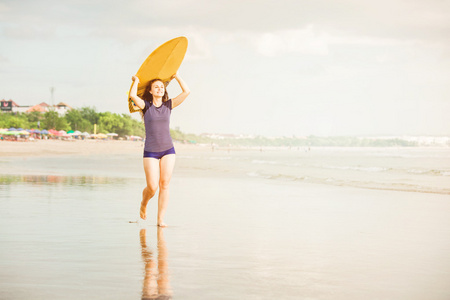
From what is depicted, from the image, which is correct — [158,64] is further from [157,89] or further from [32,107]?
[32,107]

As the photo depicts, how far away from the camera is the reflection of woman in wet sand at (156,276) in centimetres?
372

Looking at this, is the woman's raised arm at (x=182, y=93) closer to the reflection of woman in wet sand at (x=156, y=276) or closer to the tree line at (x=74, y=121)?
the reflection of woman in wet sand at (x=156, y=276)

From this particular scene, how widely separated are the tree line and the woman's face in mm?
100148

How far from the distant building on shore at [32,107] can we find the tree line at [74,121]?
1619cm

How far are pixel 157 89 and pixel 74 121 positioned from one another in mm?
118250

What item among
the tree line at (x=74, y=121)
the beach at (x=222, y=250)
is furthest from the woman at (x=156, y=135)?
the tree line at (x=74, y=121)

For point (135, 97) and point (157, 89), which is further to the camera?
point (157, 89)

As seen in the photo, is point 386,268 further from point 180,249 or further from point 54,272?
point 54,272

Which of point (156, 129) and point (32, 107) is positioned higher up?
point (32, 107)

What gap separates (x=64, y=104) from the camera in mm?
168500

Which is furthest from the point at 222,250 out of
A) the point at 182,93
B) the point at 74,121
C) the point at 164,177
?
the point at 74,121

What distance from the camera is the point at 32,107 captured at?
156m

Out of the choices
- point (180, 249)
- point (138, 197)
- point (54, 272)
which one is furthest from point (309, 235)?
point (138, 197)

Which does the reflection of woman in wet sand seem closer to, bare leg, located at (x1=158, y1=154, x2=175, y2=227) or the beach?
the beach
